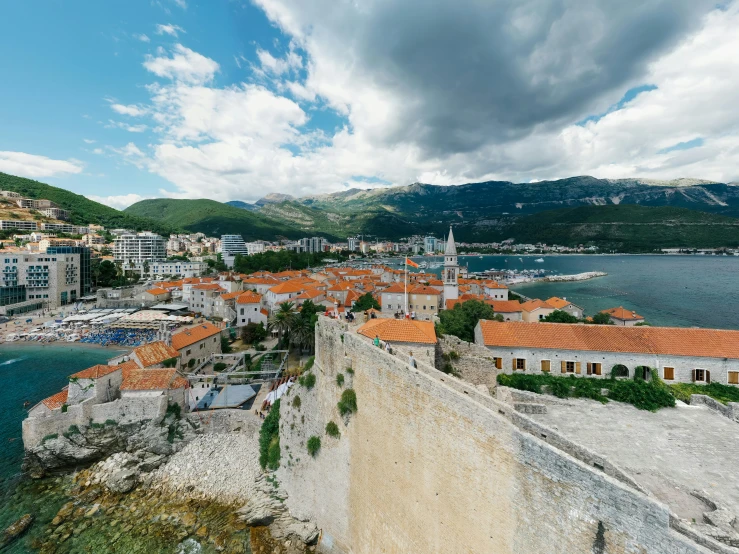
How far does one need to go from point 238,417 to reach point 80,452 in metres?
7.81

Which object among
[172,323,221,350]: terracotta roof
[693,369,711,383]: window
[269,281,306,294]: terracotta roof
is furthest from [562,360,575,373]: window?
[269,281,306,294]: terracotta roof

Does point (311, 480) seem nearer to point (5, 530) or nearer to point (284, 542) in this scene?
point (284, 542)

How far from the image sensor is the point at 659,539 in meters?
4.80

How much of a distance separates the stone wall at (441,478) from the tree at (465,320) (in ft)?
32.6

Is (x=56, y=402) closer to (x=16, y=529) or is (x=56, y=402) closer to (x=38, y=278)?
(x=16, y=529)

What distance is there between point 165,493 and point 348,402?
39.4ft

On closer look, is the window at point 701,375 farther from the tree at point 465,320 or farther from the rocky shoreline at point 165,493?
the rocky shoreline at point 165,493

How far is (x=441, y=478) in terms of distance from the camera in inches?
316

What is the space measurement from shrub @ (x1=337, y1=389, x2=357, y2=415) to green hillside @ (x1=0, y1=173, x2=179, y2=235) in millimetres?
159264

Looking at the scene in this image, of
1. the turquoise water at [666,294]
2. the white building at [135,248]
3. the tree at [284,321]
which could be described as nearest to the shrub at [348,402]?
the tree at [284,321]

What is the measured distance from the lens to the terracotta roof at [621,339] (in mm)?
15570

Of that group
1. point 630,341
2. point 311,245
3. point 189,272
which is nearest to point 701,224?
point 311,245

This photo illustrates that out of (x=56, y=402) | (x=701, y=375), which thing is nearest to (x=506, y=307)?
(x=701, y=375)

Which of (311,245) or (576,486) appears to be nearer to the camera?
(576,486)
